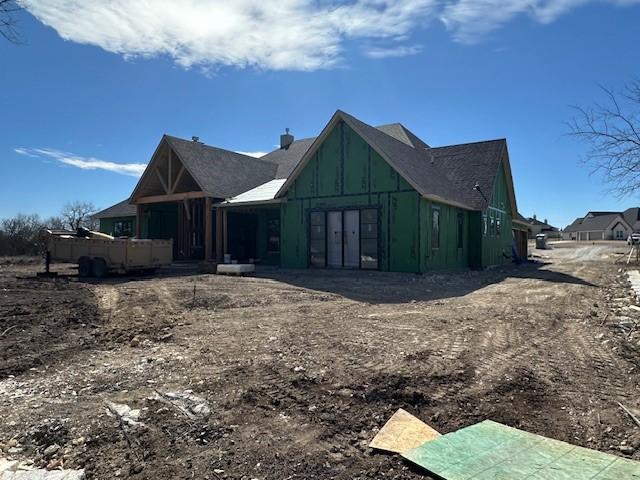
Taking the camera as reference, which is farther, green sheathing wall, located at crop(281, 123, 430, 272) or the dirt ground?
green sheathing wall, located at crop(281, 123, 430, 272)

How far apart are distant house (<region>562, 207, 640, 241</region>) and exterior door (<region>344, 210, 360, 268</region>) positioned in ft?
262

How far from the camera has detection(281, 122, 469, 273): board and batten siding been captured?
15461 mm

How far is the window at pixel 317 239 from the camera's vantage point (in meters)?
17.5

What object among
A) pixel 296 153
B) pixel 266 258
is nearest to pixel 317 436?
pixel 266 258

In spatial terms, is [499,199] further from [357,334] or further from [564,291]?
[357,334]

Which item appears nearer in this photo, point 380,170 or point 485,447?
point 485,447

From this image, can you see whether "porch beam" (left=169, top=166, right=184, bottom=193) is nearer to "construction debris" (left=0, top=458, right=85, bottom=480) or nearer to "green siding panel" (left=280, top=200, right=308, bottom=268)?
"green siding panel" (left=280, top=200, right=308, bottom=268)

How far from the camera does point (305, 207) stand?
18016 millimetres

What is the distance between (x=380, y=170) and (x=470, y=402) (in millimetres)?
12586

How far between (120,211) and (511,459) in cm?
2992

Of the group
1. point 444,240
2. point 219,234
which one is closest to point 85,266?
point 219,234

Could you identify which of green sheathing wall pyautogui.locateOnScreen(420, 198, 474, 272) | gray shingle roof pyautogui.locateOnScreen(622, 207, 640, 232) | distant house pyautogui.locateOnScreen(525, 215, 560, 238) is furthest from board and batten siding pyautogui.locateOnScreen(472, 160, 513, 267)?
gray shingle roof pyautogui.locateOnScreen(622, 207, 640, 232)

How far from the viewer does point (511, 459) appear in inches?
122

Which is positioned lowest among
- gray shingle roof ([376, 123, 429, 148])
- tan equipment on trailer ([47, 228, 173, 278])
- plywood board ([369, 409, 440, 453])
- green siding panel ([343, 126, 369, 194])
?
plywood board ([369, 409, 440, 453])
